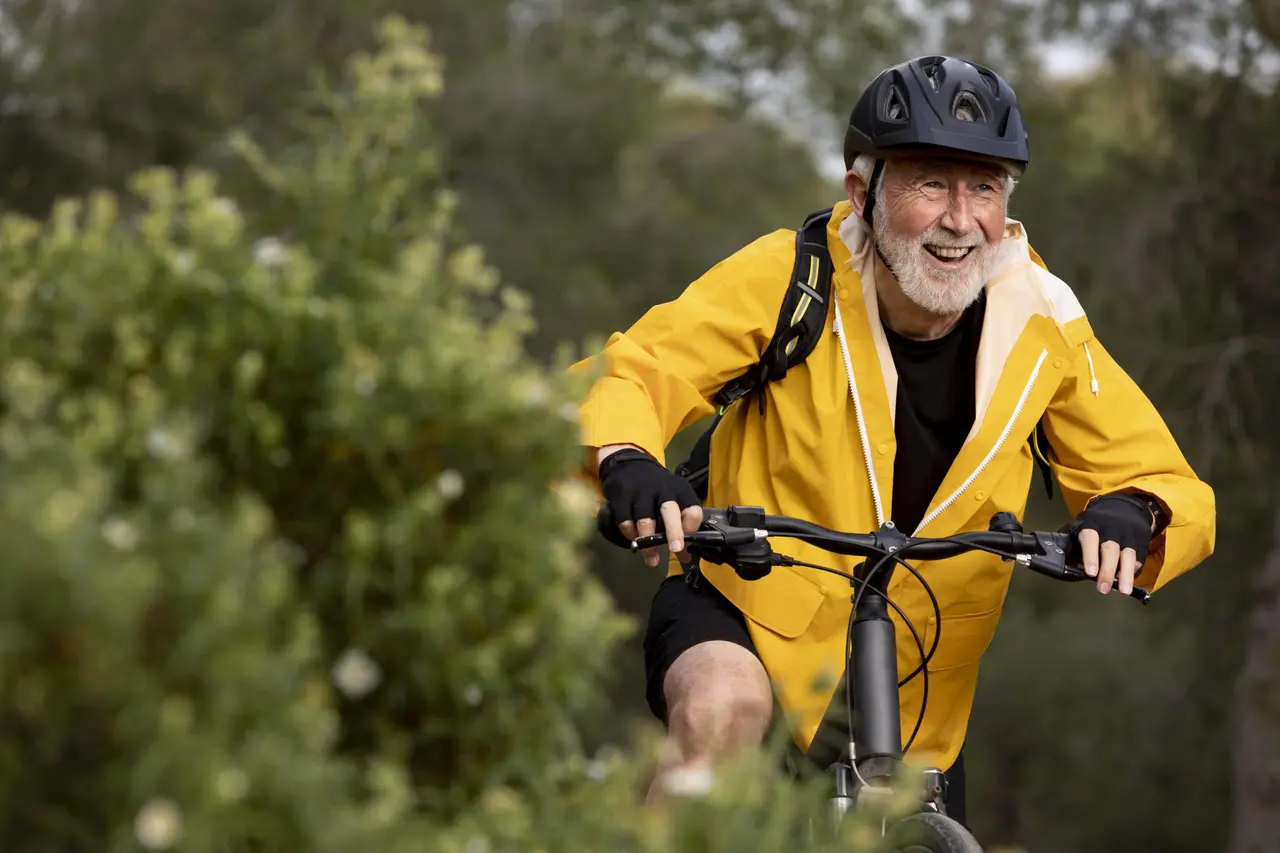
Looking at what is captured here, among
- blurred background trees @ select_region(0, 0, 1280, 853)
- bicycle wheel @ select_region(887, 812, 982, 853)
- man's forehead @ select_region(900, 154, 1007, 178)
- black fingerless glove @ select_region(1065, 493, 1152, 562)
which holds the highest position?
blurred background trees @ select_region(0, 0, 1280, 853)

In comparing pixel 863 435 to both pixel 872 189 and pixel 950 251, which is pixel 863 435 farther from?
pixel 872 189

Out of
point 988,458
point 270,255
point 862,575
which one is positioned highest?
point 988,458

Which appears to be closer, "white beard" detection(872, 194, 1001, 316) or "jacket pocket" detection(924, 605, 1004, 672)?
"white beard" detection(872, 194, 1001, 316)

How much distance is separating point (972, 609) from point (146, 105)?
11.4 metres

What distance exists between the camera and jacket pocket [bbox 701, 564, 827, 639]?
12.9ft

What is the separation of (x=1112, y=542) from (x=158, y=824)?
2.41 m

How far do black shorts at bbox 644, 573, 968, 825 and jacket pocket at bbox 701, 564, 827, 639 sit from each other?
0.06 m

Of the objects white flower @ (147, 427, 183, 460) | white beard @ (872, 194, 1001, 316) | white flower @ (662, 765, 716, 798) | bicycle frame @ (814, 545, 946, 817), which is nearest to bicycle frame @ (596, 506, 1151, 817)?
bicycle frame @ (814, 545, 946, 817)

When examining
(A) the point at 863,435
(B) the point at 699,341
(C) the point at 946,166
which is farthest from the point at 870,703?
(C) the point at 946,166

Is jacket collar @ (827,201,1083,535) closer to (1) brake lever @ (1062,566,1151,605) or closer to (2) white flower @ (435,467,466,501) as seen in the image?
(1) brake lever @ (1062,566,1151,605)

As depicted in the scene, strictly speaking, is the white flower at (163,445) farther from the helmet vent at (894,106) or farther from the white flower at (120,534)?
the helmet vent at (894,106)

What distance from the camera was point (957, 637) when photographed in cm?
415

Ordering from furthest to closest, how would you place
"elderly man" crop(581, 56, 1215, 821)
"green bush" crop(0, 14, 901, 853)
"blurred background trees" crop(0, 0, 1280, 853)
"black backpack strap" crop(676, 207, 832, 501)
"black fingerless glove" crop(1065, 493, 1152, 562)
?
1. "blurred background trees" crop(0, 0, 1280, 853)
2. "black backpack strap" crop(676, 207, 832, 501)
3. "elderly man" crop(581, 56, 1215, 821)
4. "black fingerless glove" crop(1065, 493, 1152, 562)
5. "green bush" crop(0, 14, 901, 853)

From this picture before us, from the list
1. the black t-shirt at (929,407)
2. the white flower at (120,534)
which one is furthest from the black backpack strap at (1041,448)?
the white flower at (120,534)
